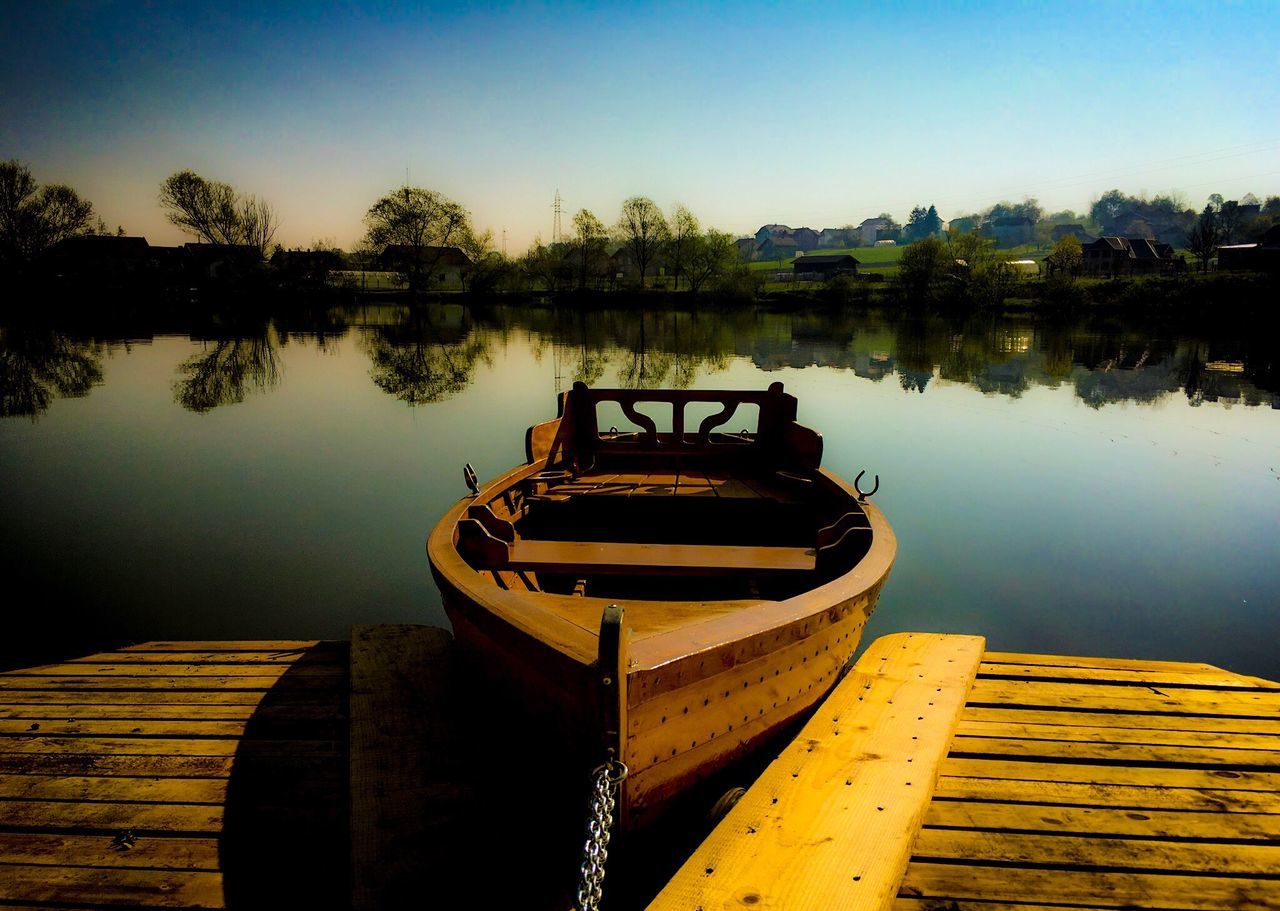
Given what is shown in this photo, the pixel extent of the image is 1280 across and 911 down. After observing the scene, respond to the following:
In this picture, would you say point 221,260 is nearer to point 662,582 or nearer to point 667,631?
point 662,582

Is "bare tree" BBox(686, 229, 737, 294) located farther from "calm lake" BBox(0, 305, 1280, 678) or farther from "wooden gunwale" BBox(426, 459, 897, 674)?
"wooden gunwale" BBox(426, 459, 897, 674)

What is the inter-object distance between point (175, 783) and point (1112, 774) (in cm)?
495

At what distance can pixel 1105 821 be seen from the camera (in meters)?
3.36

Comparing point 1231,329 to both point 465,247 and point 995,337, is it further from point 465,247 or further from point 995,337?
point 465,247

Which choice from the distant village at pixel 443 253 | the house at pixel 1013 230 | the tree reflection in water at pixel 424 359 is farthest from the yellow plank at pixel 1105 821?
the house at pixel 1013 230

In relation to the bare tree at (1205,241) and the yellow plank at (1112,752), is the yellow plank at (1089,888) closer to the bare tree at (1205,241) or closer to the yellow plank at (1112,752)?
the yellow plank at (1112,752)

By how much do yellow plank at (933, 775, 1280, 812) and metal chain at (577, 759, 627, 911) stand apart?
1863 millimetres

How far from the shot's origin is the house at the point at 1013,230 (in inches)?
7037

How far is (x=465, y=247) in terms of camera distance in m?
73.9

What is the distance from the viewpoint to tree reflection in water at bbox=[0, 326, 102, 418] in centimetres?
1934

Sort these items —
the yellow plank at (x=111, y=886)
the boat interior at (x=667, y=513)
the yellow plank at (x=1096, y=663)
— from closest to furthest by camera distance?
the yellow plank at (x=111, y=886) < the boat interior at (x=667, y=513) < the yellow plank at (x=1096, y=663)

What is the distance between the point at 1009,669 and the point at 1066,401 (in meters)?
17.8

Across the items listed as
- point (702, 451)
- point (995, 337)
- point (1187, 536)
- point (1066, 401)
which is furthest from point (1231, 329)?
point (702, 451)

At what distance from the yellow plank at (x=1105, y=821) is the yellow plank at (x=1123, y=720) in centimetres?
84
